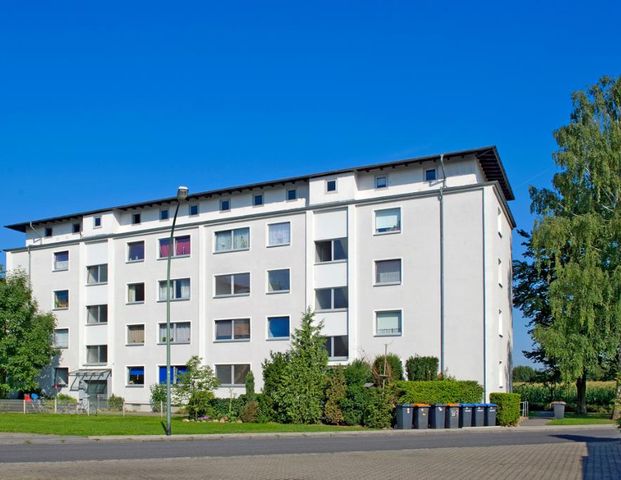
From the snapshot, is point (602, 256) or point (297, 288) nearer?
point (602, 256)

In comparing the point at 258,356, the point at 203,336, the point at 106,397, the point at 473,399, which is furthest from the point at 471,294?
the point at 106,397

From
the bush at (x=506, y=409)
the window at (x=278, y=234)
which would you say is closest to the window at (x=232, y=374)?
the window at (x=278, y=234)

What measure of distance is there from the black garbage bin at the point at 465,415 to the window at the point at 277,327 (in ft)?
42.4

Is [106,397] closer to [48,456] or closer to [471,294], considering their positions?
[471,294]

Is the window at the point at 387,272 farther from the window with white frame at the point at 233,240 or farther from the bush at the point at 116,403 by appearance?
the bush at the point at 116,403

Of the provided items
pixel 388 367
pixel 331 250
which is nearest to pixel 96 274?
pixel 331 250

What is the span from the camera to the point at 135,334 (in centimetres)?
5091

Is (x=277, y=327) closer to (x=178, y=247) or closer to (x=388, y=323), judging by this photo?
(x=388, y=323)

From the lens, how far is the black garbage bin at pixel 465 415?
34656mm

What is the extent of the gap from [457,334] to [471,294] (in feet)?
6.71

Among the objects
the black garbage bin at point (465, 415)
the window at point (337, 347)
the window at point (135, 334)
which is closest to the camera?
the black garbage bin at point (465, 415)

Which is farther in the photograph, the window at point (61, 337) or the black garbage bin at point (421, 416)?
the window at point (61, 337)

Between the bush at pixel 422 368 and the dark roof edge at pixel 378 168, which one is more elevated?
the dark roof edge at pixel 378 168

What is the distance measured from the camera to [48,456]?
19094mm
